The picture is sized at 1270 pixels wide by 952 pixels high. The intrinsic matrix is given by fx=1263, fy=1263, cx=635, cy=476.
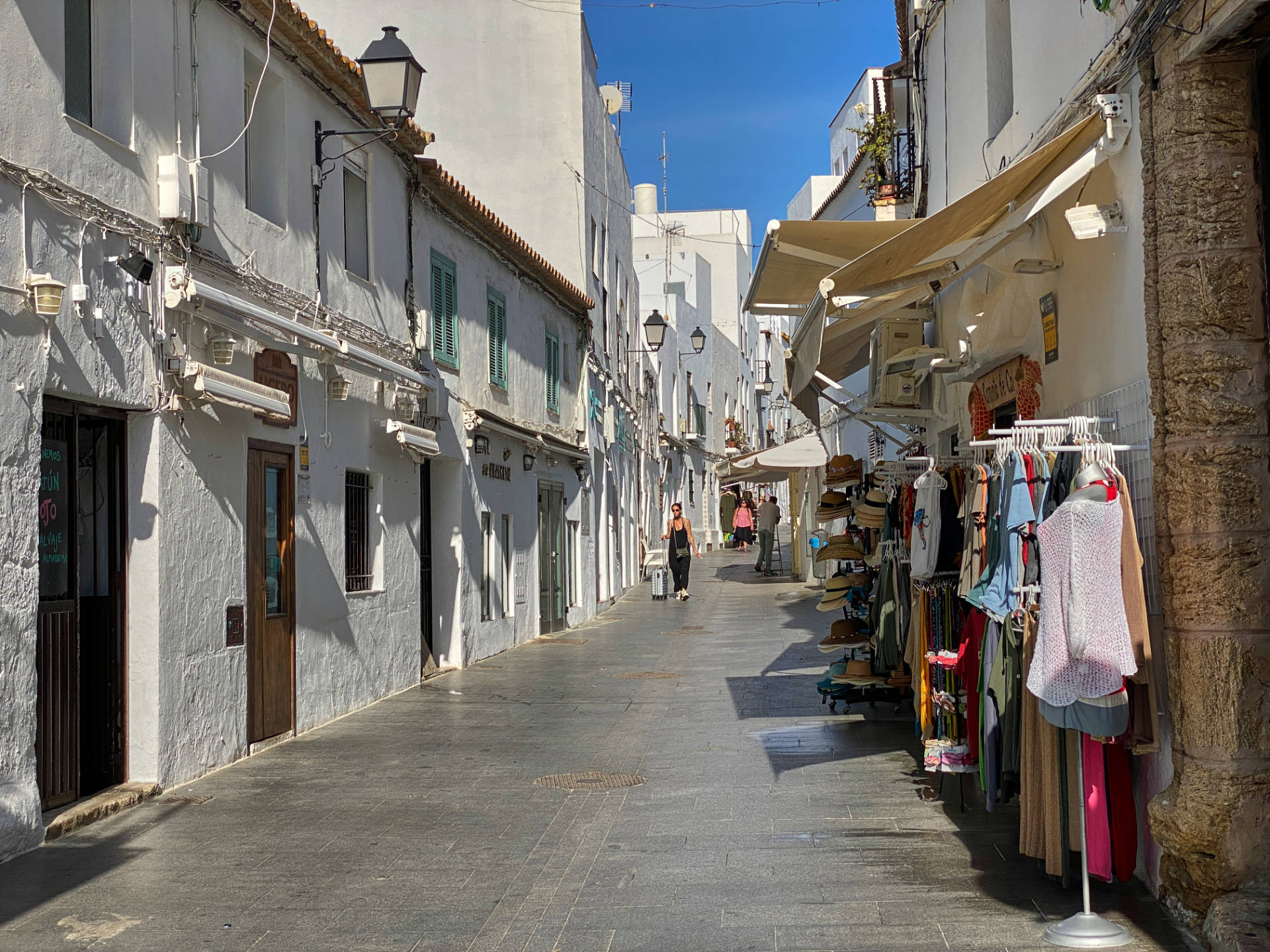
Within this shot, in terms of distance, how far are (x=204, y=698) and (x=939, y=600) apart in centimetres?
502

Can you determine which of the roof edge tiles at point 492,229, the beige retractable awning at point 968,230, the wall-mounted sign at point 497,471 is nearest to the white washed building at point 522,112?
the roof edge tiles at point 492,229

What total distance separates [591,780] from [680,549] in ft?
54.1

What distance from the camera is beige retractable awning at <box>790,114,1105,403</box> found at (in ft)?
19.8

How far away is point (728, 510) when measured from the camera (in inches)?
1965

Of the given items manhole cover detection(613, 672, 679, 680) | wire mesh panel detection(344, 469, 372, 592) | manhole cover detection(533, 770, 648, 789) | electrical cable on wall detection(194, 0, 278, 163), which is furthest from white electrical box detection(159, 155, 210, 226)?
manhole cover detection(613, 672, 679, 680)

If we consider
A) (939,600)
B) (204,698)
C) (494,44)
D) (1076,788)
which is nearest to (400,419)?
(204,698)

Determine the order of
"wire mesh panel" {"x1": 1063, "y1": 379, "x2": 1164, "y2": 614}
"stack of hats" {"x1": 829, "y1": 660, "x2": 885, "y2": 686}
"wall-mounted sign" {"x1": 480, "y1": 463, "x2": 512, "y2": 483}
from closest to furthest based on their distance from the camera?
"wire mesh panel" {"x1": 1063, "y1": 379, "x2": 1164, "y2": 614} → "stack of hats" {"x1": 829, "y1": 660, "x2": 885, "y2": 686} → "wall-mounted sign" {"x1": 480, "y1": 463, "x2": 512, "y2": 483}

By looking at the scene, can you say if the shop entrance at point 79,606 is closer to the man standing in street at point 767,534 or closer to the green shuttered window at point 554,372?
the green shuttered window at point 554,372

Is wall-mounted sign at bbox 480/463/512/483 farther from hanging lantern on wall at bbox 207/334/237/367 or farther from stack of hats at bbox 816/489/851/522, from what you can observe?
hanging lantern on wall at bbox 207/334/237/367

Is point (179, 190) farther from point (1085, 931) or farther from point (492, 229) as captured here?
point (492, 229)

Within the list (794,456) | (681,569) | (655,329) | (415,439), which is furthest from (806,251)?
(655,329)

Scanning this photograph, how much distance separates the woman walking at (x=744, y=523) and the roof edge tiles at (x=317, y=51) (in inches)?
1325

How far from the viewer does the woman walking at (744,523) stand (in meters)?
45.4

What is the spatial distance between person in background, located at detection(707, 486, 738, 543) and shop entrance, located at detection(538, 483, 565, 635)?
2801 cm
